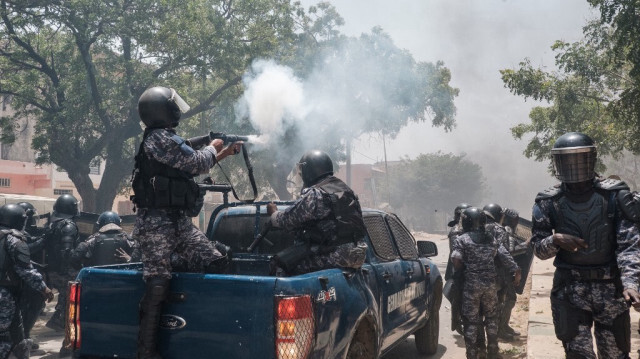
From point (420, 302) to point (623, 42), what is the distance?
633 cm

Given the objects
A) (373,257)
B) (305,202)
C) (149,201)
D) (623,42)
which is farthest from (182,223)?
(623,42)

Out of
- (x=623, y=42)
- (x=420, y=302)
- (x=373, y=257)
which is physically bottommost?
(x=420, y=302)

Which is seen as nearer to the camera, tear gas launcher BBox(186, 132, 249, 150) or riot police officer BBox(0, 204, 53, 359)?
tear gas launcher BBox(186, 132, 249, 150)

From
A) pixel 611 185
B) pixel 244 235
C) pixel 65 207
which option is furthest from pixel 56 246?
pixel 611 185

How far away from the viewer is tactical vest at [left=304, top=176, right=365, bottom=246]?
4242 mm

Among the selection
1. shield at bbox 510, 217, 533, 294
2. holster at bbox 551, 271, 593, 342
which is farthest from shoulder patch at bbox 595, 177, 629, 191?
shield at bbox 510, 217, 533, 294

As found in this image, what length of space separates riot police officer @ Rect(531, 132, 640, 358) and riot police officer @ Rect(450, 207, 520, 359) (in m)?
2.36

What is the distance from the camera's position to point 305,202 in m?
4.24

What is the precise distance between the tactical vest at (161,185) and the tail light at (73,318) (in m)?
0.65

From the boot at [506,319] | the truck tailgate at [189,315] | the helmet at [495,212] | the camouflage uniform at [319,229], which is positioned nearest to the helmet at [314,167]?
the camouflage uniform at [319,229]

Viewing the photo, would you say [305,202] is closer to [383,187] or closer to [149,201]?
[149,201]

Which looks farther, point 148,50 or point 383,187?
point 383,187

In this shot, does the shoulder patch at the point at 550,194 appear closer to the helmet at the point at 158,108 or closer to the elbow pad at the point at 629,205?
the elbow pad at the point at 629,205

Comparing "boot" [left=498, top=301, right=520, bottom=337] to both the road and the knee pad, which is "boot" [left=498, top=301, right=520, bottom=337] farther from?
the knee pad
